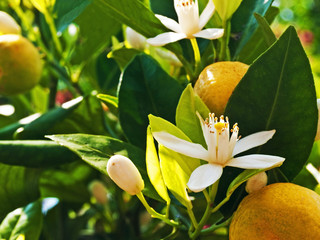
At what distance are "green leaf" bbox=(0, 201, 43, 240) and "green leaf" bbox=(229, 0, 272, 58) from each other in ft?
1.07

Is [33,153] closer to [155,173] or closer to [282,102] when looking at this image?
[155,173]

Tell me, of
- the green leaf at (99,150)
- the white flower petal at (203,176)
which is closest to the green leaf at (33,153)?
the green leaf at (99,150)

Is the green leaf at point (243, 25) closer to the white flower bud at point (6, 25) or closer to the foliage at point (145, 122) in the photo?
the foliage at point (145, 122)

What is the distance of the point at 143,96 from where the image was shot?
55 cm

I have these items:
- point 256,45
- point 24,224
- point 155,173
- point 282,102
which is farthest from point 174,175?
point 256,45

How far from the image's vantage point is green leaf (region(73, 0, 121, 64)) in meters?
0.76

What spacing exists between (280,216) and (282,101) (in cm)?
11

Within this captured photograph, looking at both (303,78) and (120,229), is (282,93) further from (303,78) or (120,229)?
(120,229)

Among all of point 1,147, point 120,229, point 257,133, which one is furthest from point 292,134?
point 120,229

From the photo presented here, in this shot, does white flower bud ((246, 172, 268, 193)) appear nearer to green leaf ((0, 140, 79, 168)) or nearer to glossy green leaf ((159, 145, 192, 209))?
glossy green leaf ((159, 145, 192, 209))

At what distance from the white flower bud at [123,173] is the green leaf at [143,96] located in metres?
0.13

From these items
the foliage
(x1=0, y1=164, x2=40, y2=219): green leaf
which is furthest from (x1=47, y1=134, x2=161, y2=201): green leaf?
(x1=0, y1=164, x2=40, y2=219): green leaf

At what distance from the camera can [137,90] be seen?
0.55m

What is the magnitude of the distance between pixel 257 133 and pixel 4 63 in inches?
14.9
